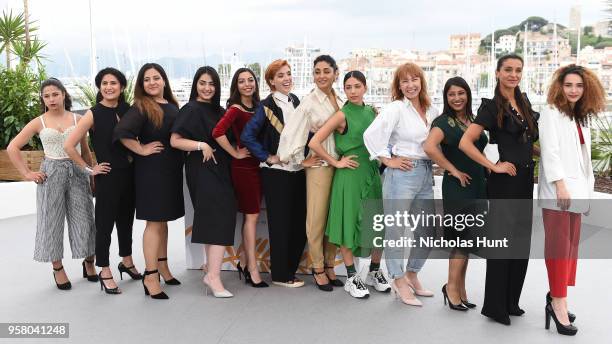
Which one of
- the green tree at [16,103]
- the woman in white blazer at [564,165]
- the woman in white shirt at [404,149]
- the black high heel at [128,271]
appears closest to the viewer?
the woman in white blazer at [564,165]

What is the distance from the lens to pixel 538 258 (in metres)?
4.89

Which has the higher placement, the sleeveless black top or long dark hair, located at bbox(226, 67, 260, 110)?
long dark hair, located at bbox(226, 67, 260, 110)

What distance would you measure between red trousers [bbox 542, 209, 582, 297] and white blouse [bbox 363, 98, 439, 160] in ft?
2.56

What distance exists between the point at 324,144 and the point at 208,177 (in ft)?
2.44

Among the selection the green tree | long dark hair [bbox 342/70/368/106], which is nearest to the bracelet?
long dark hair [bbox 342/70/368/106]

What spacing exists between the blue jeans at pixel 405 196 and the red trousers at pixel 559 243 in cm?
68

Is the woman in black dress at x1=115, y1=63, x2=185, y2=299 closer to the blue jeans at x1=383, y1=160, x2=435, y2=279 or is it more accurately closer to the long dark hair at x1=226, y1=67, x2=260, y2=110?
the long dark hair at x1=226, y1=67, x2=260, y2=110

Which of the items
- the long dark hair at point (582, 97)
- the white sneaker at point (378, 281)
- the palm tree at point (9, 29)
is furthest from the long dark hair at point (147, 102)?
the palm tree at point (9, 29)

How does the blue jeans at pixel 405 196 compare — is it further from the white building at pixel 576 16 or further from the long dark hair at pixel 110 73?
the white building at pixel 576 16

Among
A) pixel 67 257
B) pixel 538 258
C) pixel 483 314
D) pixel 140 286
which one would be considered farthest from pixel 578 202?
pixel 67 257

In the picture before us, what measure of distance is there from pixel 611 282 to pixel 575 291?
0.40 m

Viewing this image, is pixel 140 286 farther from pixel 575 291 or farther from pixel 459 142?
pixel 575 291

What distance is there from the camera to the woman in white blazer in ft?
9.95

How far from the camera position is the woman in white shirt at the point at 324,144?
3752 millimetres
